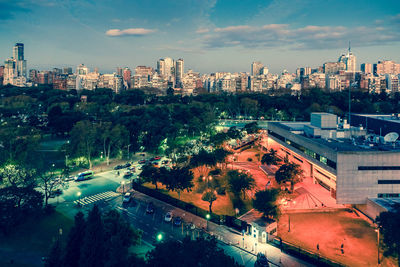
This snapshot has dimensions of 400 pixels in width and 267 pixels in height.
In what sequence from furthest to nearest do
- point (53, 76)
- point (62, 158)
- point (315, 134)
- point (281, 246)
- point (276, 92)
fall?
point (53, 76) < point (276, 92) < point (62, 158) < point (315, 134) < point (281, 246)

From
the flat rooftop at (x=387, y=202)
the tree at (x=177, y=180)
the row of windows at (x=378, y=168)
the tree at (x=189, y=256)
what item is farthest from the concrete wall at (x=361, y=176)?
the tree at (x=189, y=256)

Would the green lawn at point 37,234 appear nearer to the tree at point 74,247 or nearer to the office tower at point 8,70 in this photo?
the tree at point 74,247

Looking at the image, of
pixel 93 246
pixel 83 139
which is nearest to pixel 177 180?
pixel 93 246

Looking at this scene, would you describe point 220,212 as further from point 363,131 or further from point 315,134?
point 363,131

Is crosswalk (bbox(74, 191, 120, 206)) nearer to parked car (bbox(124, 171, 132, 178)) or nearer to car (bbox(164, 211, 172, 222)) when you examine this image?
parked car (bbox(124, 171, 132, 178))

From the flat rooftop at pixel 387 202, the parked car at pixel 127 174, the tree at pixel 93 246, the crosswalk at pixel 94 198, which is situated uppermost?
the tree at pixel 93 246

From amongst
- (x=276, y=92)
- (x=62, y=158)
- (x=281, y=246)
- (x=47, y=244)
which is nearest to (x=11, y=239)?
(x=47, y=244)
